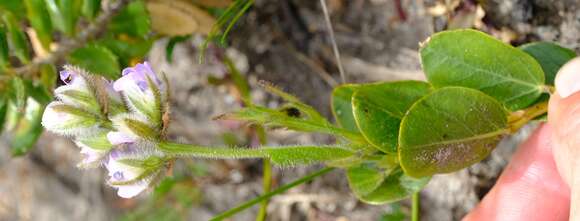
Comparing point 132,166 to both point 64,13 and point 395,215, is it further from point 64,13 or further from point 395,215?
point 395,215

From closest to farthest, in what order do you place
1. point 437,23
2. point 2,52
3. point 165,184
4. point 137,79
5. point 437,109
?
point 137,79
point 437,109
point 2,52
point 437,23
point 165,184

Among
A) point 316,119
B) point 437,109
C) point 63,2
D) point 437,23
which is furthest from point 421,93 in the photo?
point 63,2

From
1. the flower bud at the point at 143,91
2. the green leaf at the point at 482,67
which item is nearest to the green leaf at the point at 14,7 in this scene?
the flower bud at the point at 143,91

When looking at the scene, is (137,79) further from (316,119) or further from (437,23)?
(437,23)

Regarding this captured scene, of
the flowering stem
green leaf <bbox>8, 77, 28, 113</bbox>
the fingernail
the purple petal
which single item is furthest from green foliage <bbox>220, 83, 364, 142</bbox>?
green leaf <bbox>8, 77, 28, 113</bbox>

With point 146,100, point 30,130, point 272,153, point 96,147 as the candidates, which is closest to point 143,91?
point 146,100
